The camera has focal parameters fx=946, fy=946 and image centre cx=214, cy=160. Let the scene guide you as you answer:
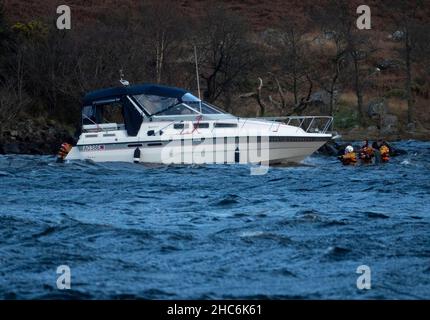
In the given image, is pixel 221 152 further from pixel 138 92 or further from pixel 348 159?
pixel 138 92

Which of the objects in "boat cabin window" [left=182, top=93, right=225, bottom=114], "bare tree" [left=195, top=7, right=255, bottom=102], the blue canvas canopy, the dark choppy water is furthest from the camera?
"bare tree" [left=195, top=7, right=255, bottom=102]

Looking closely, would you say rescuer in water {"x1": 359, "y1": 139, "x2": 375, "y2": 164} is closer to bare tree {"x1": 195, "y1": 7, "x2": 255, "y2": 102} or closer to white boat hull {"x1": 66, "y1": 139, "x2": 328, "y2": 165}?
white boat hull {"x1": 66, "y1": 139, "x2": 328, "y2": 165}

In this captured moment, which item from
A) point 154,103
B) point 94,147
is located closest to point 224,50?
point 154,103

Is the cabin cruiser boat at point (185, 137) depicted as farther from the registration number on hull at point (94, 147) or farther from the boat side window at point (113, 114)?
the boat side window at point (113, 114)

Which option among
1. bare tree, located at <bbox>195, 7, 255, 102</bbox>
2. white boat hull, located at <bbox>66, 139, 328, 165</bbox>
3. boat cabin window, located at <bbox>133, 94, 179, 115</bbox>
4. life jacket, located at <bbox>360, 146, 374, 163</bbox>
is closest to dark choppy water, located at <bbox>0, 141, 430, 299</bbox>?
white boat hull, located at <bbox>66, 139, 328, 165</bbox>

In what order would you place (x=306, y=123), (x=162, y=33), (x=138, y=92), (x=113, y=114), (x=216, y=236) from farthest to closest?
(x=162, y=33) → (x=306, y=123) → (x=113, y=114) → (x=138, y=92) → (x=216, y=236)

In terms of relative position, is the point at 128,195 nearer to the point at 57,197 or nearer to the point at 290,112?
the point at 57,197

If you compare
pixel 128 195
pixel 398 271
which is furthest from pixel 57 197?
pixel 398 271

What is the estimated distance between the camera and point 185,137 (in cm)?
3019

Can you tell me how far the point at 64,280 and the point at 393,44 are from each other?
197ft

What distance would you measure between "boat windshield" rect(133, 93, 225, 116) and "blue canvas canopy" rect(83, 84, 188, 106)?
6.6 inches

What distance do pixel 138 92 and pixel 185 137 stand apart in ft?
10.4

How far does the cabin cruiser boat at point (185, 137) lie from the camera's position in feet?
98.3

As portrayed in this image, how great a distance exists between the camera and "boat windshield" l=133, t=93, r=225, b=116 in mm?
31266
